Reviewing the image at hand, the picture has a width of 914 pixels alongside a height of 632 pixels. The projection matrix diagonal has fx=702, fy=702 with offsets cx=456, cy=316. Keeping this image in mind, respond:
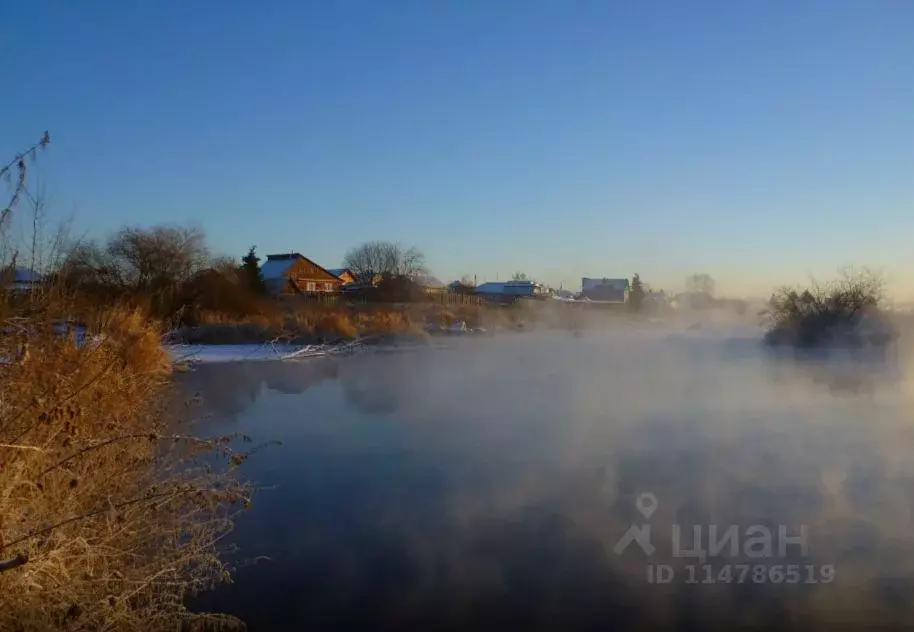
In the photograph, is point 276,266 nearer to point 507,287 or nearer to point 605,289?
point 507,287

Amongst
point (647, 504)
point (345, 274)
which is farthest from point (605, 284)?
point (647, 504)

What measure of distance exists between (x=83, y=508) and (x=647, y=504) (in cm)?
344

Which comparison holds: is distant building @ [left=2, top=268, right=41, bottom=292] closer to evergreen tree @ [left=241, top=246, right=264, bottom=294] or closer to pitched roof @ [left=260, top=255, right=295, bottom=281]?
evergreen tree @ [left=241, top=246, right=264, bottom=294]

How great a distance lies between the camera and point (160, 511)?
346cm

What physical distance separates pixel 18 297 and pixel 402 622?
2.72 m

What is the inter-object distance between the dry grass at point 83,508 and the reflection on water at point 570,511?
0.46 m

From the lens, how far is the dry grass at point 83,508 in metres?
2.50

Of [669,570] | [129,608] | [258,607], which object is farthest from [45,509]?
[669,570]

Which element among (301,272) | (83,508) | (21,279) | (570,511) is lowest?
(570,511)

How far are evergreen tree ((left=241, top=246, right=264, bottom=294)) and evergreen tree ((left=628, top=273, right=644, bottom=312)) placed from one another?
36224mm

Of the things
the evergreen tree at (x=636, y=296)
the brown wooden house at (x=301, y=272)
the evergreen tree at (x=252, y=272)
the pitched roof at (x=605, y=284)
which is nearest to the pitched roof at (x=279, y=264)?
the brown wooden house at (x=301, y=272)

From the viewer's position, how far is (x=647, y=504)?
15.8 feet

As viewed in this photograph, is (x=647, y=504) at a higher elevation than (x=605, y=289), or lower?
lower

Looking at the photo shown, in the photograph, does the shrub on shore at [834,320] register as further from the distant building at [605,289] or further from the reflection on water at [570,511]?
the distant building at [605,289]
